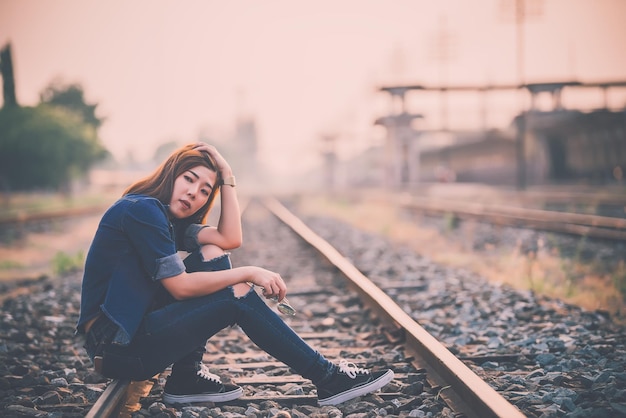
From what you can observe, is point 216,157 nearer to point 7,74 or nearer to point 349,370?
point 349,370

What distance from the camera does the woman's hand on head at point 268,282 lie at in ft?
9.34

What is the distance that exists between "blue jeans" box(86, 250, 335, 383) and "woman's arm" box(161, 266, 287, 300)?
0.07m

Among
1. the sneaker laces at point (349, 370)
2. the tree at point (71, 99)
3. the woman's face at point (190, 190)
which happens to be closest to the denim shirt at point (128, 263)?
the woman's face at point (190, 190)

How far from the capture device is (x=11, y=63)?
1499 inches

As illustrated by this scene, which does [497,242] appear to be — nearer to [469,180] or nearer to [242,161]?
[469,180]

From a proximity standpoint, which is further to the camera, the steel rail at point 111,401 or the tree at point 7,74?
the tree at point 7,74

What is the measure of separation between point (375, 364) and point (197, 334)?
45.6 inches

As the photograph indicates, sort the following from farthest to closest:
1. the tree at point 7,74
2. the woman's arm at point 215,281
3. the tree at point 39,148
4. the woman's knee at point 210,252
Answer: the tree at point 7,74, the tree at point 39,148, the woman's knee at point 210,252, the woman's arm at point 215,281

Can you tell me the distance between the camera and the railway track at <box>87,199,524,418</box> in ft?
8.36

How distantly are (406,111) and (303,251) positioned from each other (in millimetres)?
22957

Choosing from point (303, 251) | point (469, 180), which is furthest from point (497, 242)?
point (469, 180)

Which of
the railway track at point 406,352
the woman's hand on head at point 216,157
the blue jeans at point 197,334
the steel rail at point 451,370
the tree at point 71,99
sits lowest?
the railway track at point 406,352

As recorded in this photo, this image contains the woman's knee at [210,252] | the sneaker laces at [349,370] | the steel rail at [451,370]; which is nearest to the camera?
the steel rail at [451,370]

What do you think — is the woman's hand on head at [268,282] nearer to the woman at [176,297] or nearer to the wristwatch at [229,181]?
the woman at [176,297]
